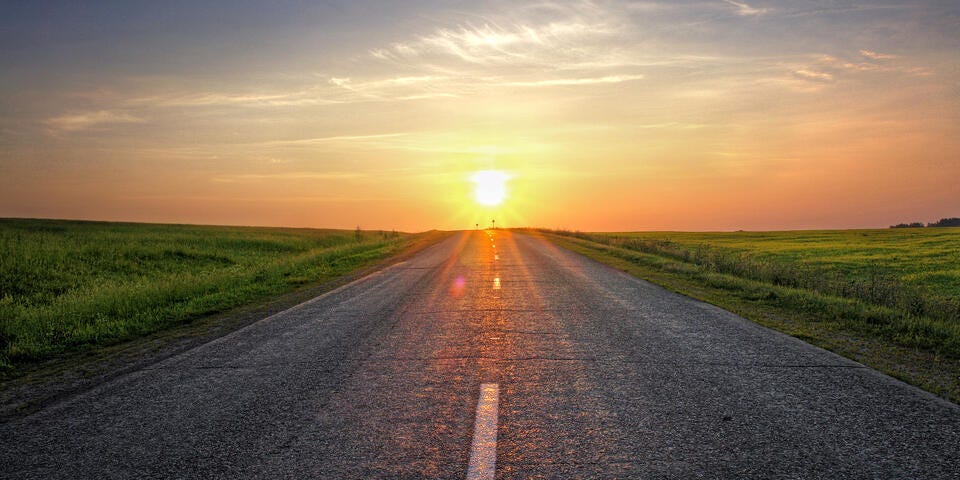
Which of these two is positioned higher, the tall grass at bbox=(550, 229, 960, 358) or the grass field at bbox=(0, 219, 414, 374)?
the tall grass at bbox=(550, 229, 960, 358)

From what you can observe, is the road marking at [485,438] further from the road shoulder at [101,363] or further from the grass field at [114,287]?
the grass field at [114,287]

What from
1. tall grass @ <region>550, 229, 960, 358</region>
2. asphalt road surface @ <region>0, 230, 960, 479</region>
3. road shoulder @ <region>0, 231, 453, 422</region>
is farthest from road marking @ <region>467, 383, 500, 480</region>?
tall grass @ <region>550, 229, 960, 358</region>

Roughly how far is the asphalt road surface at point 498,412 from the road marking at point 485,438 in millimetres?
20

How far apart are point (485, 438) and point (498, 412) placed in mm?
622

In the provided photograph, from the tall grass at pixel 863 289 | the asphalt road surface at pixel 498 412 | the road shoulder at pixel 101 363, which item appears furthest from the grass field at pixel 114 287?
the tall grass at pixel 863 289

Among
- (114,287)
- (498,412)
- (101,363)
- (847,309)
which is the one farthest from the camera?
(114,287)

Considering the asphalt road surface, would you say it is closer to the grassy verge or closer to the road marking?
the road marking

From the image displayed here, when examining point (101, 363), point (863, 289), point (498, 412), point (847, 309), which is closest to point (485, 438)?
point (498, 412)

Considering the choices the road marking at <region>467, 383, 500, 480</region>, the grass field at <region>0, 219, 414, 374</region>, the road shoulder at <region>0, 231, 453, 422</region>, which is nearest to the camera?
the road marking at <region>467, 383, 500, 480</region>

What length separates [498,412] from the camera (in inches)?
198

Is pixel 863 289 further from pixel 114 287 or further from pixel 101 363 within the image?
pixel 114 287

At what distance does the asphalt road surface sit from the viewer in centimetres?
407

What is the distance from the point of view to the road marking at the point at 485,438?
152 inches

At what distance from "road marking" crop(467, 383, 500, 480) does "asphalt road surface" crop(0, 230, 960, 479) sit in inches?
0.8
